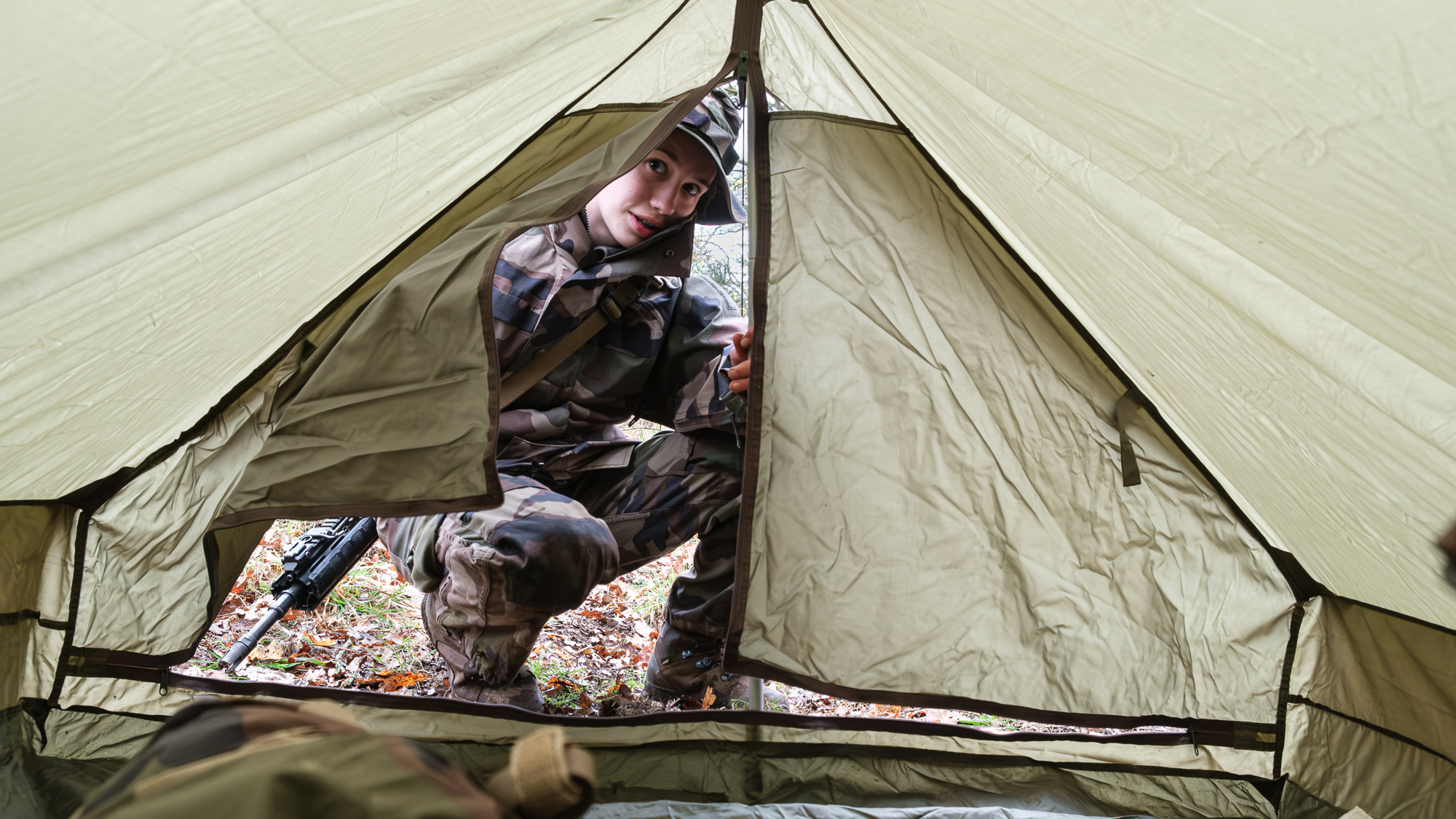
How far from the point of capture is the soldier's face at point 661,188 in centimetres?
221

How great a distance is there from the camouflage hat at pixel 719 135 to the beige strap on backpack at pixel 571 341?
251mm

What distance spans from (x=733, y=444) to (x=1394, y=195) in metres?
1.54

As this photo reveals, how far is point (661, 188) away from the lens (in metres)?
2.23

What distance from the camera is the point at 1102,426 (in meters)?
2.01

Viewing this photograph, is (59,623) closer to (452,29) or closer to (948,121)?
(452,29)

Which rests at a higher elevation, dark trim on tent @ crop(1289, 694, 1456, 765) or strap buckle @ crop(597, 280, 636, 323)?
strap buckle @ crop(597, 280, 636, 323)

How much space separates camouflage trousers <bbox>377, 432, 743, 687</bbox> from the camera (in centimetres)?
200

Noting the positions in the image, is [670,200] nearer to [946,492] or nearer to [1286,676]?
[946,492]

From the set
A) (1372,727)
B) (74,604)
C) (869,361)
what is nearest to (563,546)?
(869,361)

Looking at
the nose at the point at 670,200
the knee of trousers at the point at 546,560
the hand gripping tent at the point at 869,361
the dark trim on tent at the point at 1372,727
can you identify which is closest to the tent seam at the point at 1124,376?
the hand gripping tent at the point at 869,361

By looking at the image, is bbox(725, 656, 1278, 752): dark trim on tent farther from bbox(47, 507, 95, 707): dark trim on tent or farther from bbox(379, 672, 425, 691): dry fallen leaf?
bbox(47, 507, 95, 707): dark trim on tent

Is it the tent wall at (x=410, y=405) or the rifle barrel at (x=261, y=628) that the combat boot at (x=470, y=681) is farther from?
the tent wall at (x=410, y=405)

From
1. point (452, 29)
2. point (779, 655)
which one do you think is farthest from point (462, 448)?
point (779, 655)

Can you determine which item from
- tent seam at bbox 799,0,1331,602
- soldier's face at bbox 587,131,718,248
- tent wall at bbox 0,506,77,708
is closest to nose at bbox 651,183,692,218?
soldier's face at bbox 587,131,718,248
